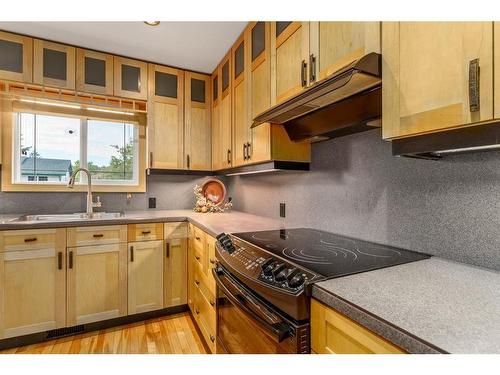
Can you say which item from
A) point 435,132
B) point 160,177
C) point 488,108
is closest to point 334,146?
point 435,132

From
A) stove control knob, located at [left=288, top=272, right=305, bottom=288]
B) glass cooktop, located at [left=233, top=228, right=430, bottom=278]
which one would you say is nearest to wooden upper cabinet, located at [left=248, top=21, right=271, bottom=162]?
glass cooktop, located at [left=233, top=228, right=430, bottom=278]

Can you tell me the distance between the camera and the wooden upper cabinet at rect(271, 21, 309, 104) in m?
1.37

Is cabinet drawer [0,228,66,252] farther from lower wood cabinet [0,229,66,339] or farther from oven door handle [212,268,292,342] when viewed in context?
oven door handle [212,268,292,342]

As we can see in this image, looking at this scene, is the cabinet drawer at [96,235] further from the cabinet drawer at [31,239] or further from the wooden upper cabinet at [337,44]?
the wooden upper cabinet at [337,44]

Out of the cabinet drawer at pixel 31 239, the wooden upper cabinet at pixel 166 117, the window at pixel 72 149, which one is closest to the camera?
the cabinet drawer at pixel 31 239

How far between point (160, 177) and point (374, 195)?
7.44ft

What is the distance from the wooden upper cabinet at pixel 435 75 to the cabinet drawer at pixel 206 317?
144 cm

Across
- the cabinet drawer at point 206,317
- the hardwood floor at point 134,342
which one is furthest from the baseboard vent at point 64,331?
the cabinet drawer at point 206,317

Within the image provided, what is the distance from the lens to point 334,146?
1.63 m

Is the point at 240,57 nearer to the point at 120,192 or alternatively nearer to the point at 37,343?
the point at 120,192

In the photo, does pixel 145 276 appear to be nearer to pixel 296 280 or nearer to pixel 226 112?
pixel 226 112

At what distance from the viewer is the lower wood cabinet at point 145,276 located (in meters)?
2.20

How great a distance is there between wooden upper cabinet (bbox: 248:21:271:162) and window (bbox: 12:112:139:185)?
1.56 metres

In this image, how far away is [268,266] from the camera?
1003mm
